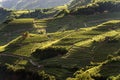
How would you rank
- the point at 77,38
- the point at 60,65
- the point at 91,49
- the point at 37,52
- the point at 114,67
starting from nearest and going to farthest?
the point at 114,67
the point at 60,65
the point at 91,49
the point at 37,52
the point at 77,38

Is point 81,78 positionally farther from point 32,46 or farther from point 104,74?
point 32,46

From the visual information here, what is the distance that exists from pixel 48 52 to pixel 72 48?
11.2 metres

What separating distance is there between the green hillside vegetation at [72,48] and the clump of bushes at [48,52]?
0.60 metres

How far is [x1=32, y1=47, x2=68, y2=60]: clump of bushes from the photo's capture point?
146 m

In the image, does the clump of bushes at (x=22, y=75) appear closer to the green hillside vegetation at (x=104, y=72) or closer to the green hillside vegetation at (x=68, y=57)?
the green hillside vegetation at (x=68, y=57)

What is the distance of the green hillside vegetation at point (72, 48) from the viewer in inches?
5027

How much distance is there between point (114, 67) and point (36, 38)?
74989 millimetres

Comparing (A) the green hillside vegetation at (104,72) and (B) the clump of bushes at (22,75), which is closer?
(A) the green hillside vegetation at (104,72)

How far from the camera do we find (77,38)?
163500 millimetres

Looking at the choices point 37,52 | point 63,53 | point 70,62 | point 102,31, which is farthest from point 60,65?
point 102,31

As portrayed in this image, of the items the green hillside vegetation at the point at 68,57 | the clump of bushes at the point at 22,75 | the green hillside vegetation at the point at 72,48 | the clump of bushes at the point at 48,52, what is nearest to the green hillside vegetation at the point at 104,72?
the green hillside vegetation at the point at 68,57

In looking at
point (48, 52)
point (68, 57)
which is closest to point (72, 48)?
point (48, 52)

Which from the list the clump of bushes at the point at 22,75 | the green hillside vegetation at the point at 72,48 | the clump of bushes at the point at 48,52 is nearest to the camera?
the clump of bushes at the point at 22,75

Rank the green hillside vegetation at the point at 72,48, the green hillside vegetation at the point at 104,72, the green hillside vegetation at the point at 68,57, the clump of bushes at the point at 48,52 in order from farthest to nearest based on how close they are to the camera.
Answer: the clump of bushes at the point at 48,52 < the green hillside vegetation at the point at 72,48 < the green hillside vegetation at the point at 68,57 < the green hillside vegetation at the point at 104,72
